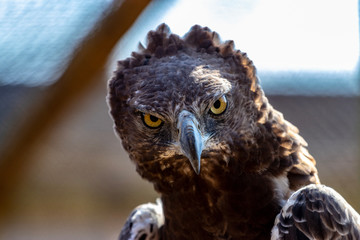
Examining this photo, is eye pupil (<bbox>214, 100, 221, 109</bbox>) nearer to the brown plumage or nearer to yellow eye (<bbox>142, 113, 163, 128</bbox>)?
the brown plumage

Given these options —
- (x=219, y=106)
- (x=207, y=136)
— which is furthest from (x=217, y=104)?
(x=207, y=136)

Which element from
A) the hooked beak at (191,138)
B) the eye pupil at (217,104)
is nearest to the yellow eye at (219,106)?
the eye pupil at (217,104)

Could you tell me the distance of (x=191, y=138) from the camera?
1.62 meters

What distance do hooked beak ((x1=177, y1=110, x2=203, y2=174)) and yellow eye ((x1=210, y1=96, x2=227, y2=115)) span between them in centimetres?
13

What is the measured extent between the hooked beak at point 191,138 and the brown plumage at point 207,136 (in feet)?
0.03

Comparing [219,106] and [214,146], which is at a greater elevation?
[219,106]

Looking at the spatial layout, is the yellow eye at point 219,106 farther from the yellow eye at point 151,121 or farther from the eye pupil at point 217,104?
the yellow eye at point 151,121

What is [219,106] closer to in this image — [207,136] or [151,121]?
[207,136]

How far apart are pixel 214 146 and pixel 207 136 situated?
92 millimetres

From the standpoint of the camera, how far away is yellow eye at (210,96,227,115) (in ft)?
5.87

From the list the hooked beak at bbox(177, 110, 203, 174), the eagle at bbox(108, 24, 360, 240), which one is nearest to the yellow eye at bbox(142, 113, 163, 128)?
the eagle at bbox(108, 24, 360, 240)

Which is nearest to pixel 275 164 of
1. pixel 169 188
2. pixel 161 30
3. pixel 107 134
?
pixel 169 188

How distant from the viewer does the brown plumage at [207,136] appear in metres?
1.78

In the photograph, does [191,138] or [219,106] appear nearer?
[191,138]
